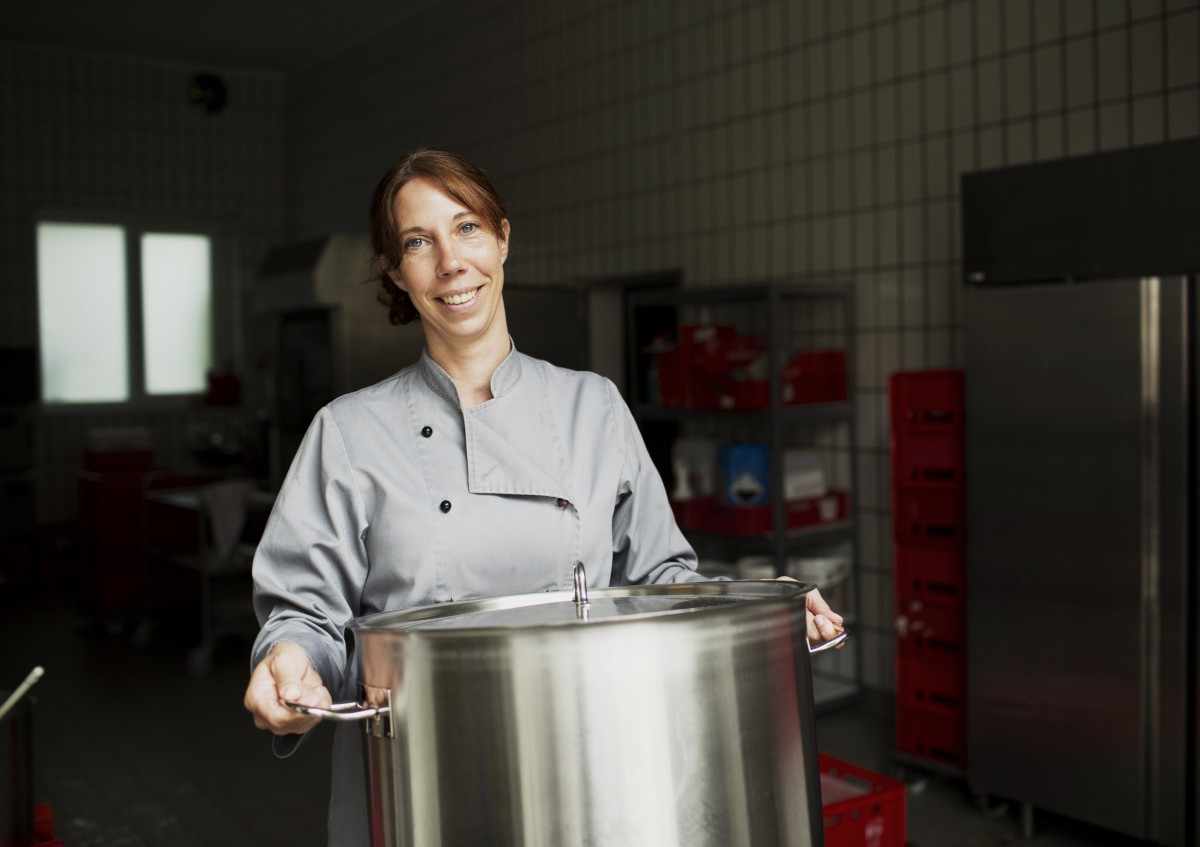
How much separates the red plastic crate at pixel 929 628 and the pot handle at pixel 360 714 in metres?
2.45

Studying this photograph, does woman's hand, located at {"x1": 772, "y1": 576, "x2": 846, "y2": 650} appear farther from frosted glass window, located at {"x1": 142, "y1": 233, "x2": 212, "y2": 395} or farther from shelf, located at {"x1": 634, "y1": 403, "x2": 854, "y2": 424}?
frosted glass window, located at {"x1": 142, "y1": 233, "x2": 212, "y2": 395}

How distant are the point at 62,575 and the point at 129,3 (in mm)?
3258

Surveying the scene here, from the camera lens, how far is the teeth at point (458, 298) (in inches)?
48.1

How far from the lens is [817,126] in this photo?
12.7ft

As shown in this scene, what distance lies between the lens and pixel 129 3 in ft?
19.2

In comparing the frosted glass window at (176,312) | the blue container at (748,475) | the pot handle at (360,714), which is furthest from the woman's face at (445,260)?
the frosted glass window at (176,312)

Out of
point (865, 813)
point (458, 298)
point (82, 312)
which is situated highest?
point (82, 312)

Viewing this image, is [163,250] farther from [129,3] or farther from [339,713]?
[339,713]

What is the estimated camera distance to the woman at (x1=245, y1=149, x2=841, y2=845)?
120 cm

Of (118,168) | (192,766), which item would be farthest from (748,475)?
(118,168)

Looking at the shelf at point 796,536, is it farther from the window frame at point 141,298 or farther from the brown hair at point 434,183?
the window frame at point 141,298

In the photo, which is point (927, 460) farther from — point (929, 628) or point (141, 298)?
point (141, 298)

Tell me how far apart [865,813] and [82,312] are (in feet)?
20.7

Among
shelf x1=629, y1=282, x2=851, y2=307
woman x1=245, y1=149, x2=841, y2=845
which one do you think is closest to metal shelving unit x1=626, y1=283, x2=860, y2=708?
shelf x1=629, y1=282, x2=851, y2=307
